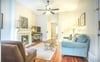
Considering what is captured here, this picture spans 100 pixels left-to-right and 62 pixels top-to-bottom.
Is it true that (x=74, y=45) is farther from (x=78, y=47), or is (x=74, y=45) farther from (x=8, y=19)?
(x=8, y=19)

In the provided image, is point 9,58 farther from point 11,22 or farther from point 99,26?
point 11,22

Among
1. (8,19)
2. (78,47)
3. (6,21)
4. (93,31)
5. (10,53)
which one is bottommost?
(78,47)

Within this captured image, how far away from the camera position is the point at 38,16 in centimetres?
1156

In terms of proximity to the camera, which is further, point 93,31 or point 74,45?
point 74,45

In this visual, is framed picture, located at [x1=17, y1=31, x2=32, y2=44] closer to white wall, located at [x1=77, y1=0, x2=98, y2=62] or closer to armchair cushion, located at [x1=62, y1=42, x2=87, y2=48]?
armchair cushion, located at [x1=62, y1=42, x2=87, y2=48]

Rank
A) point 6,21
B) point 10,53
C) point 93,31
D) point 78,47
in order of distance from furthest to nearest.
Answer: point 6,21 < point 78,47 < point 93,31 < point 10,53

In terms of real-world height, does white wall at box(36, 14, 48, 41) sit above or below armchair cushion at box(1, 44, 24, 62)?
above

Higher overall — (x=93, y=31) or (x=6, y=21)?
(x=6, y=21)

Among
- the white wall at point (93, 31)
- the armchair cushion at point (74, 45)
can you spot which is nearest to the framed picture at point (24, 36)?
the armchair cushion at point (74, 45)

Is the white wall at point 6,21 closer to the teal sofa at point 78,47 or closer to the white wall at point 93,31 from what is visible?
the teal sofa at point 78,47

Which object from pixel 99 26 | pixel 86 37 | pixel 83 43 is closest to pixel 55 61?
pixel 83 43

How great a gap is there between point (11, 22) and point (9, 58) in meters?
4.32

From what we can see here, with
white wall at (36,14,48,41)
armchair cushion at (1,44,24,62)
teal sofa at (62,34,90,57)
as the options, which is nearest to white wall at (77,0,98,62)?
teal sofa at (62,34,90,57)

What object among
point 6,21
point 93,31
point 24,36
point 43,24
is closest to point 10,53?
point 93,31
